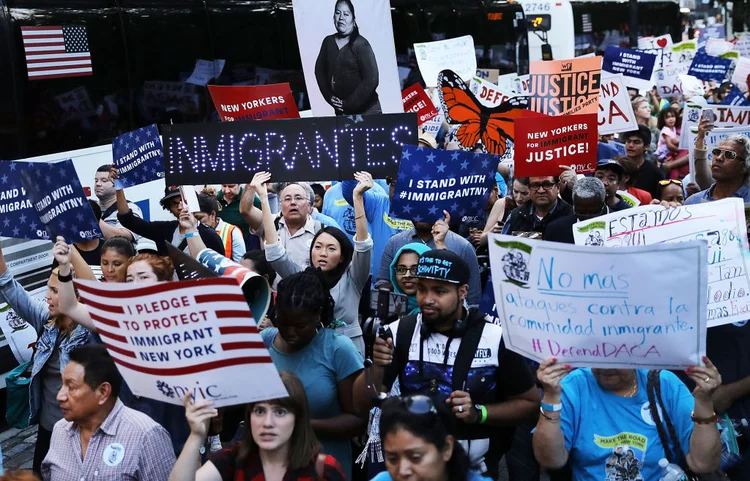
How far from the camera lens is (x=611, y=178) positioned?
28.0 ft

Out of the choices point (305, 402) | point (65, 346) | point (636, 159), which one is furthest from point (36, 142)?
point (305, 402)

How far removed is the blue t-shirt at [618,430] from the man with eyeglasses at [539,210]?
146 inches

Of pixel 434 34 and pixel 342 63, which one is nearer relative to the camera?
pixel 342 63

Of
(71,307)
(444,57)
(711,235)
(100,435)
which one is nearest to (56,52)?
(71,307)

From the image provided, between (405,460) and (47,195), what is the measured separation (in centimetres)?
372

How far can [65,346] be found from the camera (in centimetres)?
540

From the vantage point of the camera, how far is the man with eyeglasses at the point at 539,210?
7820 mm

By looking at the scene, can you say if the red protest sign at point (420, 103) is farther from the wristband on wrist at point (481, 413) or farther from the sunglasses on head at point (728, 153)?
the wristband on wrist at point (481, 413)

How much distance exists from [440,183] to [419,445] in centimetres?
346

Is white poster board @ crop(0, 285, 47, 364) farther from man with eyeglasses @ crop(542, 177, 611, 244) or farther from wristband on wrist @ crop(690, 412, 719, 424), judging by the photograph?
wristband on wrist @ crop(690, 412, 719, 424)

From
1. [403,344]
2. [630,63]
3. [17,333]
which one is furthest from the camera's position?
[630,63]

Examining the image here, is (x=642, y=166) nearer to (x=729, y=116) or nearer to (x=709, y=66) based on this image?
(x=729, y=116)

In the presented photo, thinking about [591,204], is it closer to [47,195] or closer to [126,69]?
[47,195]

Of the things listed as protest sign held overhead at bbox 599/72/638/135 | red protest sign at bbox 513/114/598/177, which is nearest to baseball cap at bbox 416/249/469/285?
red protest sign at bbox 513/114/598/177
